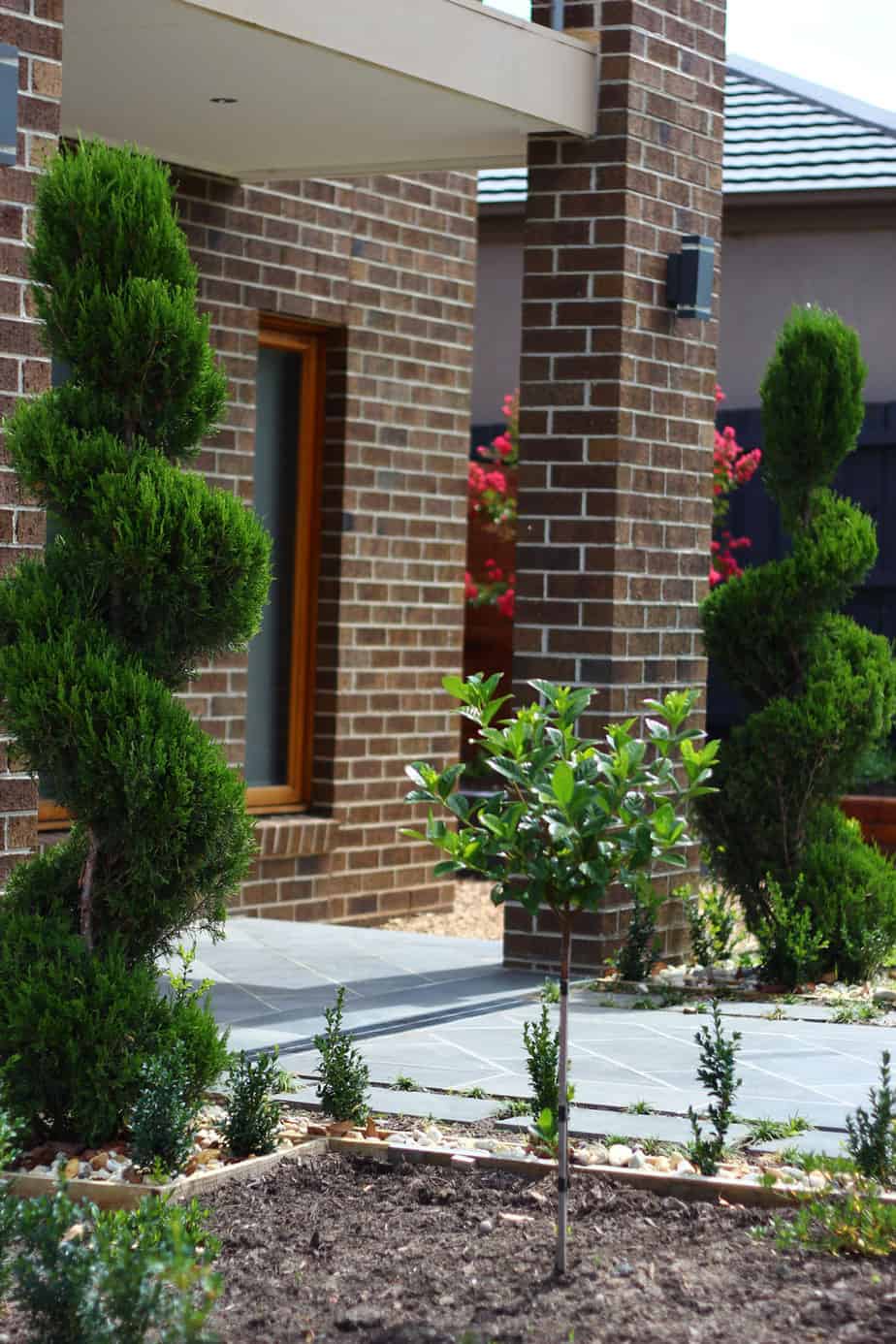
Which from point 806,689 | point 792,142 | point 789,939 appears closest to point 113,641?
point 789,939

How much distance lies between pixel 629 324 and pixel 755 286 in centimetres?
701

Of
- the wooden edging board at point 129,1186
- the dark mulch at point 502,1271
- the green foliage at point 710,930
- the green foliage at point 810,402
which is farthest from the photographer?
the green foliage at point 710,930

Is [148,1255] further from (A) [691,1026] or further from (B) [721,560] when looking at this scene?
(B) [721,560]

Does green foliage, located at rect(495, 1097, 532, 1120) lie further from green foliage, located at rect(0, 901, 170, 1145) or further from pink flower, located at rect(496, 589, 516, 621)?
→ pink flower, located at rect(496, 589, 516, 621)

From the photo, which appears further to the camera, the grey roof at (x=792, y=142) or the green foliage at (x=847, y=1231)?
the grey roof at (x=792, y=142)

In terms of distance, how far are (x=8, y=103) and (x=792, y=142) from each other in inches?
422

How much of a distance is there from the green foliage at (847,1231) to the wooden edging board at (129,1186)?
1.24 m

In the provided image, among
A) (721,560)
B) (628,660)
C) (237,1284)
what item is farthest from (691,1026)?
(721,560)

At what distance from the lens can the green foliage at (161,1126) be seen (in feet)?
14.6

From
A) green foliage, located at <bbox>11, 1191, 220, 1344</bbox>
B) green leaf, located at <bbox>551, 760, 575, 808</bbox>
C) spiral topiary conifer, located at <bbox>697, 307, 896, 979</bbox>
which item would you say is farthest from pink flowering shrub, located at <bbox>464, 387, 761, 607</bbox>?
green foliage, located at <bbox>11, 1191, 220, 1344</bbox>

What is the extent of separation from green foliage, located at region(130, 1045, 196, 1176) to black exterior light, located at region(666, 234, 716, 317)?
179 inches

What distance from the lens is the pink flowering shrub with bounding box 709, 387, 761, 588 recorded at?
1332 cm

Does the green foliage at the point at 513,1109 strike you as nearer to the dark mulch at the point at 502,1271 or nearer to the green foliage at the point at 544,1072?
the green foliage at the point at 544,1072

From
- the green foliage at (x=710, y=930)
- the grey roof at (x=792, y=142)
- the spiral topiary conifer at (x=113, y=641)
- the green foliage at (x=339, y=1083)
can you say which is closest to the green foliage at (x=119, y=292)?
the spiral topiary conifer at (x=113, y=641)
